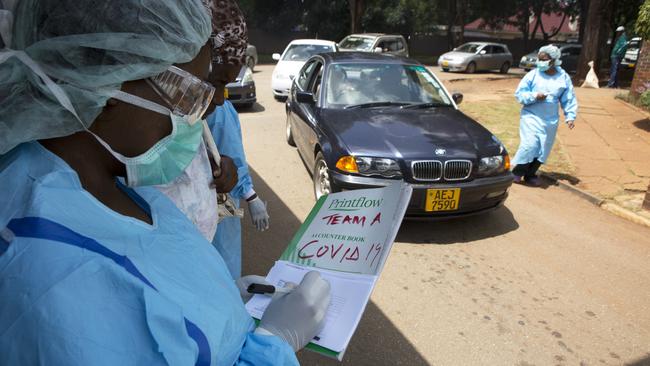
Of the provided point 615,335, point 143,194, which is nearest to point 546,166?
point 615,335

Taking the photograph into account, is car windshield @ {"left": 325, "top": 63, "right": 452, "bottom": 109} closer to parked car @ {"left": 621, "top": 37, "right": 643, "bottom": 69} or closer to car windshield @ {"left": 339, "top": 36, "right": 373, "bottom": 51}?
car windshield @ {"left": 339, "top": 36, "right": 373, "bottom": 51}

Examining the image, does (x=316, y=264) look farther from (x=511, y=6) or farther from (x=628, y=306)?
(x=511, y=6)

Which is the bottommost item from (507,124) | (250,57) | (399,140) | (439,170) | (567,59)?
(567,59)

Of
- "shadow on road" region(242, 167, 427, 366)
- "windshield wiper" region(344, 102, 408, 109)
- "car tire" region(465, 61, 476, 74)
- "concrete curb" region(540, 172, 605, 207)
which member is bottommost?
"car tire" region(465, 61, 476, 74)

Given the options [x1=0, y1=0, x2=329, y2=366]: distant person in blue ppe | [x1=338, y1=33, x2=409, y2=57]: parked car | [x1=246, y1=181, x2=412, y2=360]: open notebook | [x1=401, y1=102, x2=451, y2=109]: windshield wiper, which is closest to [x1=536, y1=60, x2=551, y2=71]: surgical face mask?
[x1=401, y1=102, x2=451, y2=109]: windshield wiper

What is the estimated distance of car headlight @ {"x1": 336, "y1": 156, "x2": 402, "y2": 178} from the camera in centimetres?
412

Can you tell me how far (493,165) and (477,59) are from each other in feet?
64.5

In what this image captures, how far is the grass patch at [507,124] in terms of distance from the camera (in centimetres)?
686

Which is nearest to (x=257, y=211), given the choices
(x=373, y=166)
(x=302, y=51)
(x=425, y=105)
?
(x=373, y=166)

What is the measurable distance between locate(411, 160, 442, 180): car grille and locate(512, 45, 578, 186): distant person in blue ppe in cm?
235

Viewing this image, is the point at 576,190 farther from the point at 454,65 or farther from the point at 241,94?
the point at 454,65

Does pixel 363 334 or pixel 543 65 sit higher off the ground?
pixel 543 65

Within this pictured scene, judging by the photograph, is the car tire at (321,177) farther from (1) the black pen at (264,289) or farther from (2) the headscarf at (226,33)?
(1) the black pen at (264,289)

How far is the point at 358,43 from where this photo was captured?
1780 cm
